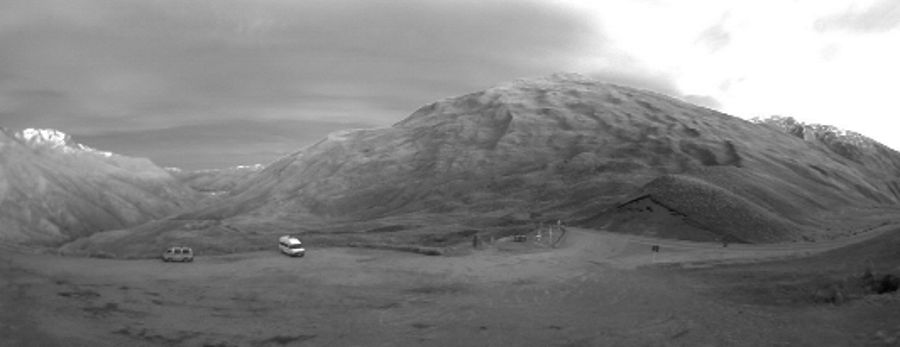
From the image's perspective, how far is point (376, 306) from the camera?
34781 millimetres

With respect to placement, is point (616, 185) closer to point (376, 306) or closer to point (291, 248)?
point (291, 248)

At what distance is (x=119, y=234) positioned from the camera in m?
168

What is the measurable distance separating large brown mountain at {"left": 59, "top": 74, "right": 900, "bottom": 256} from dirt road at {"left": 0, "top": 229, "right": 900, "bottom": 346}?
34.9 meters

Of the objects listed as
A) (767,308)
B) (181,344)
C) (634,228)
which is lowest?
(181,344)

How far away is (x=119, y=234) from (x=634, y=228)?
14413 centimetres

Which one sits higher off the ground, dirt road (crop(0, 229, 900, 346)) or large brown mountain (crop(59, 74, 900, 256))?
large brown mountain (crop(59, 74, 900, 256))

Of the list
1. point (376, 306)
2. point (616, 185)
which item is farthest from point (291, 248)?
point (616, 185)

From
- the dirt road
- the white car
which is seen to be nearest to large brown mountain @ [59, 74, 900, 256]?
the dirt road

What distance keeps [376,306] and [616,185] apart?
9565 cm

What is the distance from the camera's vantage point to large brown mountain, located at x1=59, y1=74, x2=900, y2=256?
82.2 meters

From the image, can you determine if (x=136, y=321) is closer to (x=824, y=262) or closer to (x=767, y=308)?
(x=767, y=308)

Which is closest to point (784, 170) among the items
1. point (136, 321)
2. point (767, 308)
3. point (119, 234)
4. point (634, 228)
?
point (634, 228)

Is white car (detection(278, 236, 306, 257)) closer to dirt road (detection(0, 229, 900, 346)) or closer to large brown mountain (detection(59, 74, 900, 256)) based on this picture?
dirt road (detection(0, 229, 900, 346))

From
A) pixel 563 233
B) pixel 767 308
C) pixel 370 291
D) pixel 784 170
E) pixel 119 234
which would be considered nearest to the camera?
pixel 767 308
